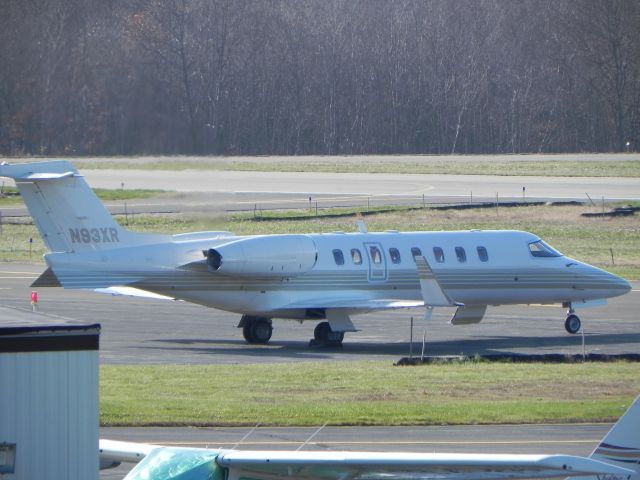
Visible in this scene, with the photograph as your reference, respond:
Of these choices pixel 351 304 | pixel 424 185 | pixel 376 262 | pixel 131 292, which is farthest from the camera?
pixel 424 185

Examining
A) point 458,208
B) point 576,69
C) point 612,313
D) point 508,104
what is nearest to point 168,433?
point 612,313

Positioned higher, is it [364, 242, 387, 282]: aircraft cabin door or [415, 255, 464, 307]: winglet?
[364, 242, 387, 282]: aircraft cabin door

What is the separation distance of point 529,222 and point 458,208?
3797 mm

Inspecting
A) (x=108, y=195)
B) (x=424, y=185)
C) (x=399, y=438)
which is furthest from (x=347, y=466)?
(x=424, y=185)

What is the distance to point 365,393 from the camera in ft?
70.6

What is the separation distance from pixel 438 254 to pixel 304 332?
4.08m

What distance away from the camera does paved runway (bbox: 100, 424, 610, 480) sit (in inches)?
672

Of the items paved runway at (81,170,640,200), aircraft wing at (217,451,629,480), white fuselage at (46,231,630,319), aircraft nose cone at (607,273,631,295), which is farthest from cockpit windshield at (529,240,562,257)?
paved runway at (81,170,640,200)

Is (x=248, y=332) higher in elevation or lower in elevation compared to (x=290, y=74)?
lower

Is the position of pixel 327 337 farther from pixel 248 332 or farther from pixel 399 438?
pixel 399 438

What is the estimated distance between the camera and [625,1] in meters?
82.8

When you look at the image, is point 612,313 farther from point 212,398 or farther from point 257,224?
point 257,224

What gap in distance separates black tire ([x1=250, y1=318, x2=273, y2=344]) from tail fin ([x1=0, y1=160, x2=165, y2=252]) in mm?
3982

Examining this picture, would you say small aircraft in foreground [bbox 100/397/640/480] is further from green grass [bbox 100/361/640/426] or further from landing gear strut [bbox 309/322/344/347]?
landing gear strut [bbox 309/322/344/347]
